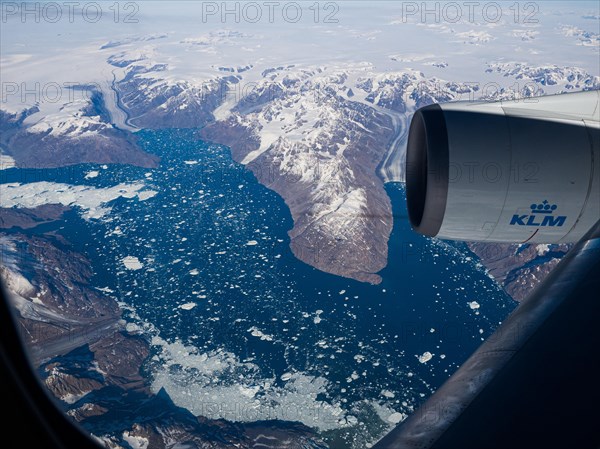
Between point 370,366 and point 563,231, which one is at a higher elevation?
point 563,231

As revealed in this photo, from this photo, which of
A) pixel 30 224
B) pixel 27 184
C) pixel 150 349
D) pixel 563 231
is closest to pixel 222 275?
pixel 150 349

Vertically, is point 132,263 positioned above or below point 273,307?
above

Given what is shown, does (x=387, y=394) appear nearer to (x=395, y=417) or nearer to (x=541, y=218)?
(x=395, y=417)

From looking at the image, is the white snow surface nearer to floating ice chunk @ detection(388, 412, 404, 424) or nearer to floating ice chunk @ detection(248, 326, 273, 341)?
floating ice chunk @ detection(248, 326, 273, 341)

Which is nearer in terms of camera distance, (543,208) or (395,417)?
(543,208)

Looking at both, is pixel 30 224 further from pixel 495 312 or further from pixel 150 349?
pixel 495 312

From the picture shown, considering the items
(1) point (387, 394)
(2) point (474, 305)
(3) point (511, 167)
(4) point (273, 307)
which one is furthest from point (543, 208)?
(2) point (474, 305)

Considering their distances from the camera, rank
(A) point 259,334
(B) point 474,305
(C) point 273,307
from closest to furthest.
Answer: (A) point 259,334
(C) point 273,307
(B) point 474,305
